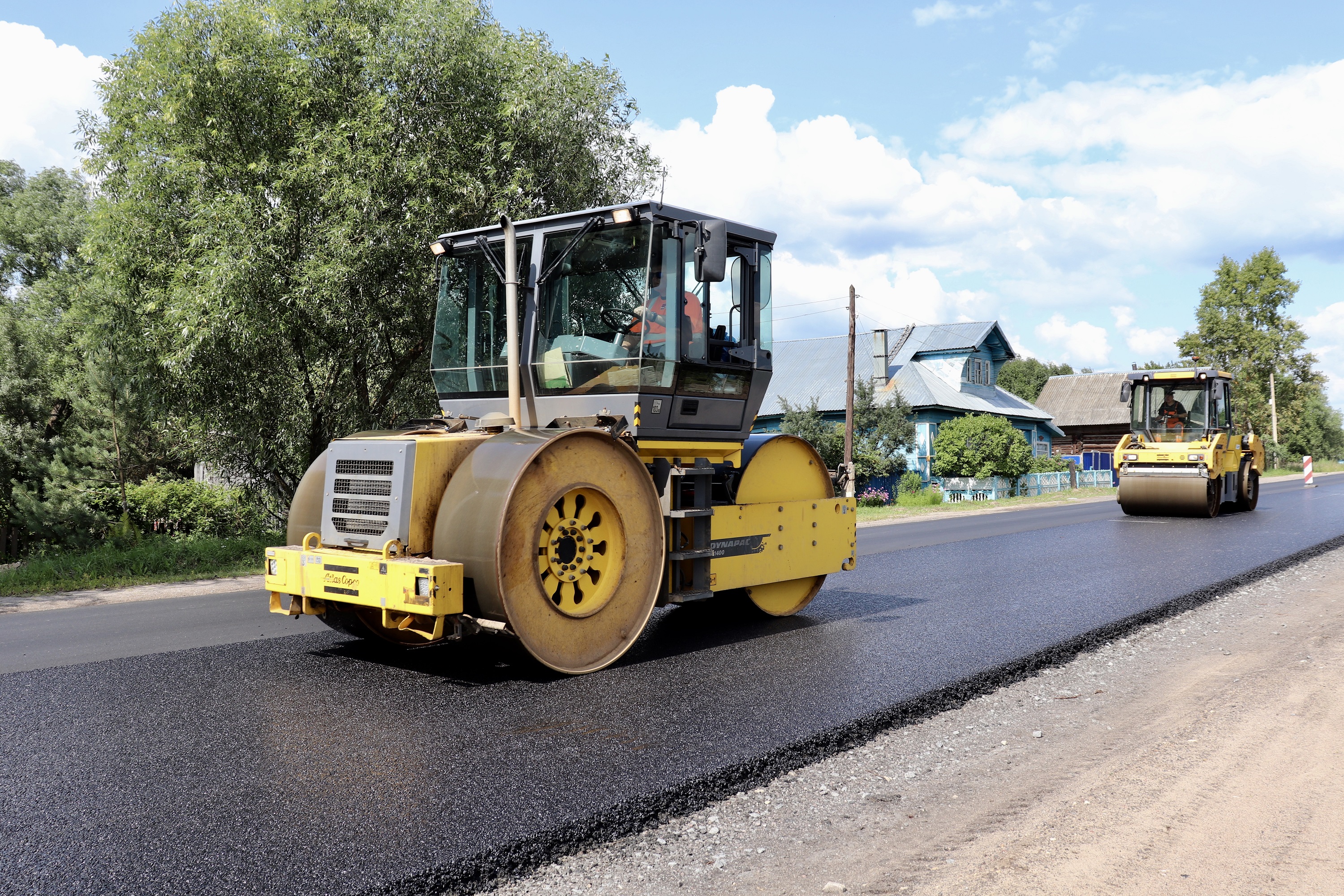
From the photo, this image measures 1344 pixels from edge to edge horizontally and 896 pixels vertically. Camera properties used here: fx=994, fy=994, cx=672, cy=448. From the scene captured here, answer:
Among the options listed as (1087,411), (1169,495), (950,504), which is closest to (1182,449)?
(1169,495)

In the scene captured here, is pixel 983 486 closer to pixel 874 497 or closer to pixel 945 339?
→ pixel 874 497

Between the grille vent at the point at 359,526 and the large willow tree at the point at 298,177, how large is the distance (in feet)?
24.0

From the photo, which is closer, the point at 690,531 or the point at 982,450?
the point at 690,531

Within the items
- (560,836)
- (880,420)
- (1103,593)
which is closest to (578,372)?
(560,836)

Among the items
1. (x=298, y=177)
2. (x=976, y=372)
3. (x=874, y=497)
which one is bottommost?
(x=874, y=497)

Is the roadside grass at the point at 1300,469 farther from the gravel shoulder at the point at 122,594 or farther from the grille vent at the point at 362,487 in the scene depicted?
the grille vent at the point at 362,487

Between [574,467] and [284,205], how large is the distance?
9.22 metres

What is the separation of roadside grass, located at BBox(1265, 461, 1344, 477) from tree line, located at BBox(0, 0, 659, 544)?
46009 mm

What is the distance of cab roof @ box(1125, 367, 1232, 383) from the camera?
62.3ft

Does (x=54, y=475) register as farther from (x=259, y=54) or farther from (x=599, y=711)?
(x=599, y=711)

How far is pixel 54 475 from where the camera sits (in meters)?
14.3

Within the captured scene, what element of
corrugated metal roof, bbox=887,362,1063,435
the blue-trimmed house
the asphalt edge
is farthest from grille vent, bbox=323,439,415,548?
corrugated metal roof, bbox=887,362,1063,435

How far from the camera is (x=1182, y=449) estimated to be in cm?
1841

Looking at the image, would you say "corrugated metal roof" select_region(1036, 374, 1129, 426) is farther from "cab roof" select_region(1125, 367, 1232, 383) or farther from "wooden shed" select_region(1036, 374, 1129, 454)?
"cab roof" select_region(1125, 367, 1232, 383)
